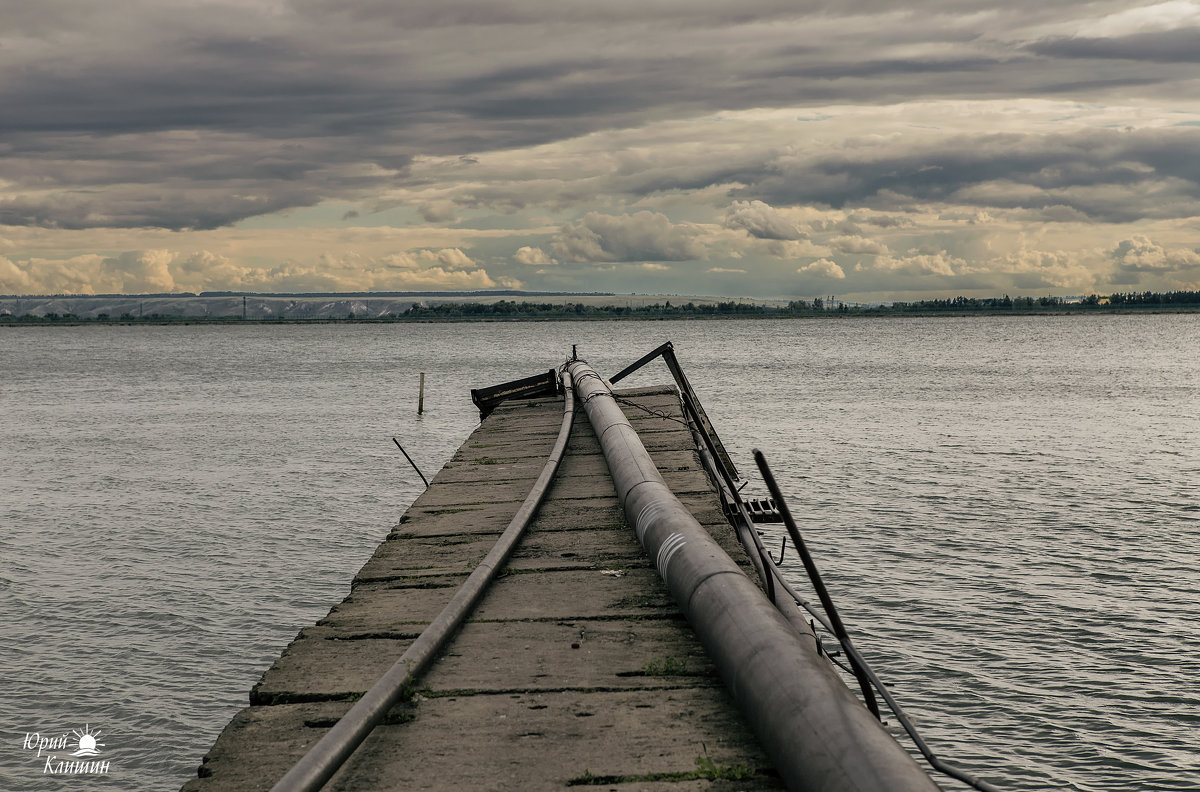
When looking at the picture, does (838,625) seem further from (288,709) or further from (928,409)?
(928,409)

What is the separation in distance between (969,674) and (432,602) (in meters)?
8.14

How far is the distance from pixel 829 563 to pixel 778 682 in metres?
13.4

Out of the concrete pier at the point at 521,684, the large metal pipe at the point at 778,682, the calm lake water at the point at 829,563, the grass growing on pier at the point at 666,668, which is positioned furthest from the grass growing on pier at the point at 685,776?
the calm lake water at the point at 829,563

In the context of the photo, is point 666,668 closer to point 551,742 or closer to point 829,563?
point 551,742

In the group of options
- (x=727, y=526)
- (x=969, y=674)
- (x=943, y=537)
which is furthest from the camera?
(x=943, y=537)

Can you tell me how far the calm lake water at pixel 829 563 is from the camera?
11820 millimetres

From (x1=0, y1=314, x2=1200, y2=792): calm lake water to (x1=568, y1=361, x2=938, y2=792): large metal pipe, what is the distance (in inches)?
200

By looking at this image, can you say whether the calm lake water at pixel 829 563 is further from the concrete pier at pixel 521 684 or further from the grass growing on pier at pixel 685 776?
the grass growing on pier at pixel 685 776

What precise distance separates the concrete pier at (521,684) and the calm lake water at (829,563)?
15.0ft

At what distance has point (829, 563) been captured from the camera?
18281 millimetres

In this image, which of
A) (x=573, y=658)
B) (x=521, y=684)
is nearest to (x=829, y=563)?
(x=573, y=658)

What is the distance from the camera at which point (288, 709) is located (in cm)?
615

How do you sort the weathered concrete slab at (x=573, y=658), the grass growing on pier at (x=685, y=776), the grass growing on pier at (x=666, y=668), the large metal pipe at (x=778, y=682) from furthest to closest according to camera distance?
the grass growing on pier at (x=666, y=668) < the weathered concrete slab at (x=573, y=658) < the grass growing on pier at (x=685, y=776) < the large metal pipe at (x=778, y=682)

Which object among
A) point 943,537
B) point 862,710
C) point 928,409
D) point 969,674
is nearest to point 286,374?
point 928,409
